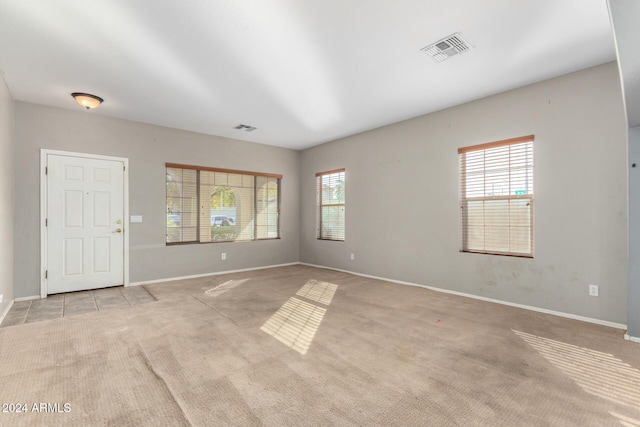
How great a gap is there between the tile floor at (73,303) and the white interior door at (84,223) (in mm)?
258

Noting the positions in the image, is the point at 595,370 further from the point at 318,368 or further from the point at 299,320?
the point at 299,320

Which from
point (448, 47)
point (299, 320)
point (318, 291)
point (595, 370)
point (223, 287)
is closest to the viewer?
point (595, 370)

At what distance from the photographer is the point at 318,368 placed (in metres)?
2.35

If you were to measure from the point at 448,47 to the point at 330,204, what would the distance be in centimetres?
418

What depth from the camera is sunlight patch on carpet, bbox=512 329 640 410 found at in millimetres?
2021

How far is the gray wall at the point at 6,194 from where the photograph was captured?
3.51 meters

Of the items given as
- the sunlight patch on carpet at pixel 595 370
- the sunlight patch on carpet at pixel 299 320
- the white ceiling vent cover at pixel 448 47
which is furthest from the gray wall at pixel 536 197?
the sunlight patch on carpet at pixel 299 320

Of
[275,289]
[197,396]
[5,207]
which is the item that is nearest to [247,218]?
[275,289]

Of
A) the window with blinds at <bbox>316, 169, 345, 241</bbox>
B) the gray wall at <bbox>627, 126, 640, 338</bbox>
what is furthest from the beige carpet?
the window with blinds at <bbox>316, 169, 345, 241</bbox>

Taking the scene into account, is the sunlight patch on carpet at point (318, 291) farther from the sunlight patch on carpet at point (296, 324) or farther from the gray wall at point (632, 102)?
the gray wall at point (632, 102)

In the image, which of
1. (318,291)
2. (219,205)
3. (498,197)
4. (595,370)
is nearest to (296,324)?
(318,291)

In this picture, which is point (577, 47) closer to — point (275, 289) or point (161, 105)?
point (275, 289)

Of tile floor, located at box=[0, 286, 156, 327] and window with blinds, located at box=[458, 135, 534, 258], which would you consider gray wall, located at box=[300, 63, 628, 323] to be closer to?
window with blinds, located at box=[458, 135, 534, 258]

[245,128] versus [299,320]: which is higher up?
[245,128]
